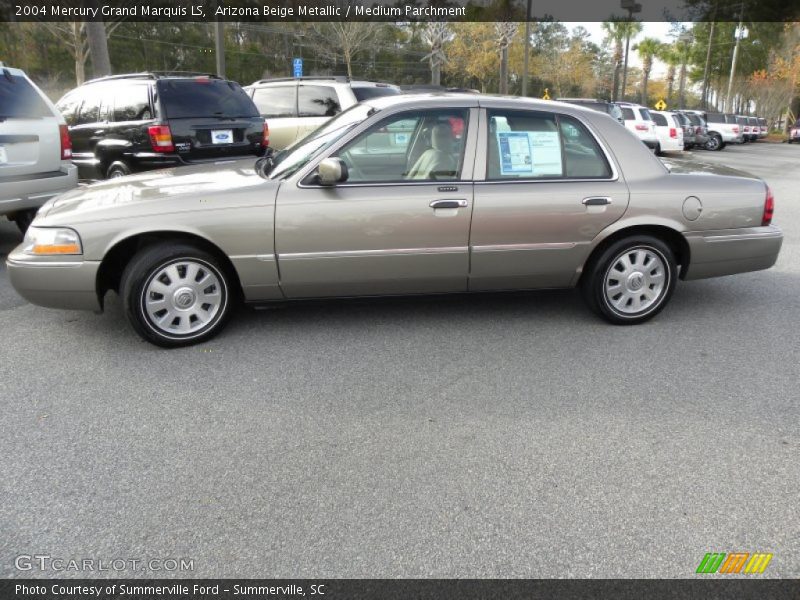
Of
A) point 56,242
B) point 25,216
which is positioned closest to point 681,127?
point 25,216

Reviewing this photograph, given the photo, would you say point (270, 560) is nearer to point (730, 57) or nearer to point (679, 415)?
point (679, 415)

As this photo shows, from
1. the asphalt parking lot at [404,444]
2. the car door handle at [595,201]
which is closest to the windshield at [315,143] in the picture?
the asphalt parking lot at [404,444]

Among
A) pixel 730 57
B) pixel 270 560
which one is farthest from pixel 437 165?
pixel 730 57

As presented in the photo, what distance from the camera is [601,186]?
4473 millimetres

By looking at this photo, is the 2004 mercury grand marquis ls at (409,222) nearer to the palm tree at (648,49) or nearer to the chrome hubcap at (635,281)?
the chrome hubcap at (635,281)

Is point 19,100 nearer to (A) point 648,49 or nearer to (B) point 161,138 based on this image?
(B) point 161,138

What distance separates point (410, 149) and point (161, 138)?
4.69 meters

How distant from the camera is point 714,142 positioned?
30.3m

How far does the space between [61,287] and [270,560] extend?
8.59 ft

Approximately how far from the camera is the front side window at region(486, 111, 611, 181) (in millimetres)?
4426

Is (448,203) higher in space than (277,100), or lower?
lower

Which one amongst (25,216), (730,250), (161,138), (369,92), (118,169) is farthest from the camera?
(369,92)

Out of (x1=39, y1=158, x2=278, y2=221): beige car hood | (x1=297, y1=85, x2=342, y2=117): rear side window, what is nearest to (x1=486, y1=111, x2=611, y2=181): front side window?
(x1=39, y1=158, x2=278, y2=221): beige car hood

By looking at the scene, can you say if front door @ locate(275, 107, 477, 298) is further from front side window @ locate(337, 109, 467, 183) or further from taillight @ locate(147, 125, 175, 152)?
taillight @ locate(147, 125, 175, 152)
